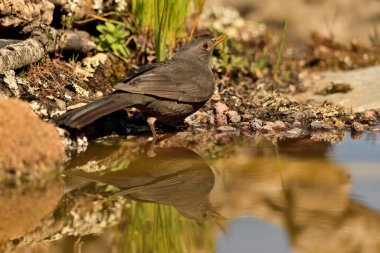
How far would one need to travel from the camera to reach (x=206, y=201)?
4809 mm

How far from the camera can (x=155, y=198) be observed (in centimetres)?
484

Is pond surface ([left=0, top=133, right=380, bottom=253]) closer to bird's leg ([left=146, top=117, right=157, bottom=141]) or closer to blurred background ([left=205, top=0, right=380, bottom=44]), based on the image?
bird's leg ([left=146, top=117, right=157, bottom=141])

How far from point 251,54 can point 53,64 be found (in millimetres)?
3430

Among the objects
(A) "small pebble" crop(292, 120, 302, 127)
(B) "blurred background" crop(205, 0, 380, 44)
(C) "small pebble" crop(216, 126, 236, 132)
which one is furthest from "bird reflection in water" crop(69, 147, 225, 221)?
(B) "blurred background" crop(205, 0, 380, 44)

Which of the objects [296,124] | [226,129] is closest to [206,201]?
[226,129]

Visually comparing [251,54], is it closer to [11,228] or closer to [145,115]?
[145,115]

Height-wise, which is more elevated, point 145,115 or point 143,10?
point 143,10

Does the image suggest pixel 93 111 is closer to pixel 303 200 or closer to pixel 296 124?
pixel 303 200

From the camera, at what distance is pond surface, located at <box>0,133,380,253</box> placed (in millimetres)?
4004

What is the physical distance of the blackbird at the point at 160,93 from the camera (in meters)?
6.13

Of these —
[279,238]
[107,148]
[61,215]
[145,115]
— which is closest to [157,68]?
[145,115]

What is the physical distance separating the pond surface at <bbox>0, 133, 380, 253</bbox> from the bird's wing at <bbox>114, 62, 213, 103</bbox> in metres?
0.52

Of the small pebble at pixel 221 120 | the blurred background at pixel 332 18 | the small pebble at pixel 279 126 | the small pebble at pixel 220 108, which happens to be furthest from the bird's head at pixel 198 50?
the blurred background at pixel 332 18

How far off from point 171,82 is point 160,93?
245 mm
